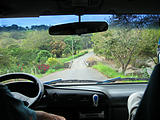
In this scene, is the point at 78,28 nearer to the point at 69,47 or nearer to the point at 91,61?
the point at 69,47

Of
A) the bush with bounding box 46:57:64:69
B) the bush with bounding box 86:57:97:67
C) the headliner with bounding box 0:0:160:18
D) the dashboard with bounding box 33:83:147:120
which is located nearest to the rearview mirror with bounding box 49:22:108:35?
the headliner with bounding box 0:0:160:18

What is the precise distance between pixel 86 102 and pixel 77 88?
0.28 meters

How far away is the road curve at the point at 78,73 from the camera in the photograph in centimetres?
309

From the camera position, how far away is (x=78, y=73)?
315 centimetres

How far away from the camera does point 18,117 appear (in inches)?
50.5

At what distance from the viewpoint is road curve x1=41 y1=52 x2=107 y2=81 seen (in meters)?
3.09

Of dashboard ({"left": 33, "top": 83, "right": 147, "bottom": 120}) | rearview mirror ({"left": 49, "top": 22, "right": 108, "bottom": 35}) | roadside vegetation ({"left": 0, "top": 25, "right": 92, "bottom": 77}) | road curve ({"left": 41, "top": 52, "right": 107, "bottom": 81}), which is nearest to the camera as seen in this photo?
rearview mirror ({"left": 49, "top": 22, "right": 108, "bottom": 35})

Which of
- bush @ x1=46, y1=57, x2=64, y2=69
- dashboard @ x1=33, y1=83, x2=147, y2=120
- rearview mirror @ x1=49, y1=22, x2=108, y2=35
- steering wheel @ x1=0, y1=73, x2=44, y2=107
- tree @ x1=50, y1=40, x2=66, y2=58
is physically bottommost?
dashboard @ x1=33, y1=83, x2=147, y2=120

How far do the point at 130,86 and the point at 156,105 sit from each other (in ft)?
6.74

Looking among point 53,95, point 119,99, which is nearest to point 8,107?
point 53,95

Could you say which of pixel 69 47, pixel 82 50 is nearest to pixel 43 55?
pixel 69 47

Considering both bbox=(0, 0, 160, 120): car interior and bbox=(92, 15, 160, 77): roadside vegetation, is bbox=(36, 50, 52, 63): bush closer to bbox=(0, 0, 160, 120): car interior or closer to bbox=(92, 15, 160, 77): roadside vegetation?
bbox=(0, 0, 160, 120): car interior

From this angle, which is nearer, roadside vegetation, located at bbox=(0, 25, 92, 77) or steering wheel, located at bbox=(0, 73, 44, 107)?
steering wheel, located at bbox=(0, 73, 44, 107)

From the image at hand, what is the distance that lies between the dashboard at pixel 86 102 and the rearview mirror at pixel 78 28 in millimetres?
945
